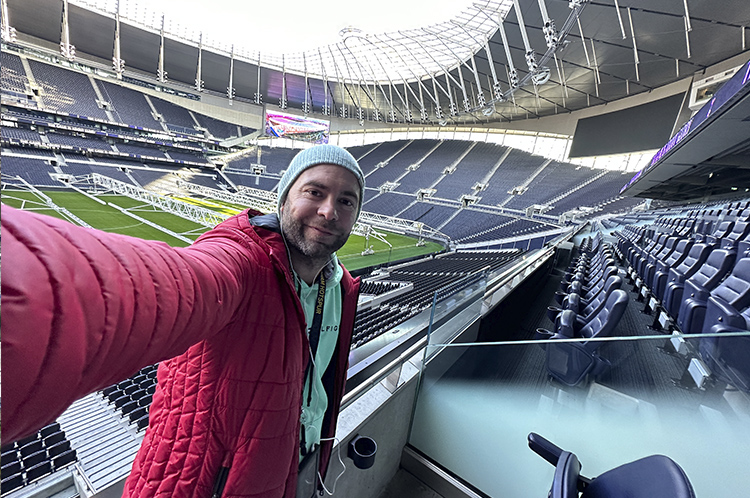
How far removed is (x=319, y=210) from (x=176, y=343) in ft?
2.14

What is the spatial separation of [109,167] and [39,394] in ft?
103

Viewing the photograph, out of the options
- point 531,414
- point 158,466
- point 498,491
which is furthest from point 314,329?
point 498,491

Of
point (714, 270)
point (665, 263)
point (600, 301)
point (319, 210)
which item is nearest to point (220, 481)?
point (319, 210)

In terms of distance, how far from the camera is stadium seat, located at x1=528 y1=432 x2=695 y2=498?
1.01 m

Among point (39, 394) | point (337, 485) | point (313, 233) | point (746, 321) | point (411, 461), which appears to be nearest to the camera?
point (39, 394)

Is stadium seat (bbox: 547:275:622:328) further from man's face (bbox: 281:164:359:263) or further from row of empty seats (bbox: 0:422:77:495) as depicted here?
row of empty seats (bbox: 0:422:77:495)

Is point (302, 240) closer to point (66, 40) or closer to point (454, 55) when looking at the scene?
point (454, 55)

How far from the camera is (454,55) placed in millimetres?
23500

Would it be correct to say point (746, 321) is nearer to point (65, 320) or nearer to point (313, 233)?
point (313, 233)

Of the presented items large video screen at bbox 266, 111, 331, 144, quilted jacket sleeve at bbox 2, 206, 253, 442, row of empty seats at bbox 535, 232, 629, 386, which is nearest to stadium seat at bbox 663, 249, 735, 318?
row of empty seats at bbox 535, 232, 629, 386

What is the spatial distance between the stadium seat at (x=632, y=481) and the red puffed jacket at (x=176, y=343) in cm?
93

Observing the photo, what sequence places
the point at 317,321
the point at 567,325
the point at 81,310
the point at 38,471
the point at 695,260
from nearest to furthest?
the point at 81,310
the point at 317,321
the point at 38,471
the point at 567,325
the point at 695,260

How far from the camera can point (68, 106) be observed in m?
27.1

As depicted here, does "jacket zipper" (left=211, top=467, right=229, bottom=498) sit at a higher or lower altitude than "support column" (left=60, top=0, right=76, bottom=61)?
lower
